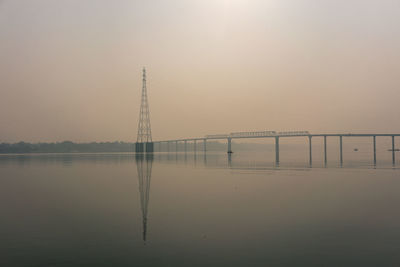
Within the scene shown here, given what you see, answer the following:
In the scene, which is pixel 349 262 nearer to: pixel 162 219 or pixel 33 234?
pixel 162 219

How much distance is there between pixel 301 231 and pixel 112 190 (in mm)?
16480

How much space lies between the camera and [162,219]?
51.0 ft

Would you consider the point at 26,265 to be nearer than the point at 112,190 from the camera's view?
A: Yes

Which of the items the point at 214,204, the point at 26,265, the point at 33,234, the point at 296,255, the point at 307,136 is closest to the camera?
the point at 26,265

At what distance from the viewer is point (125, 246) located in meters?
11.3

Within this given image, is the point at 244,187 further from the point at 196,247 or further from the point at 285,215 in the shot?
the point at 196,247

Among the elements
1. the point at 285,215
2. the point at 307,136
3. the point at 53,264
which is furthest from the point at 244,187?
the point at 307,136

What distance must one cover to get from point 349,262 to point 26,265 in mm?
8495

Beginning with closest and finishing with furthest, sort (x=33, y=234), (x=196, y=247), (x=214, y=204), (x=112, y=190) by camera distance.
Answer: (x=196, y=247) → (x=33, y=234) → (x=214, y=204) → (x=112, y=190)

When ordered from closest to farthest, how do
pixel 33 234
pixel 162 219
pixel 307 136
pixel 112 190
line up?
pixel 33 234 → pixel 162 219 → pixel 112 190 → pixel 307 136

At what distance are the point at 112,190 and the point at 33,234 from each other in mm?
13512

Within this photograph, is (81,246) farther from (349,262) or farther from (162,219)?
(349,262)

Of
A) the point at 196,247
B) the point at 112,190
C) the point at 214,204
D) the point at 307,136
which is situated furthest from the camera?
the point at 307,136

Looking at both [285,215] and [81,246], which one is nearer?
[81,246]
